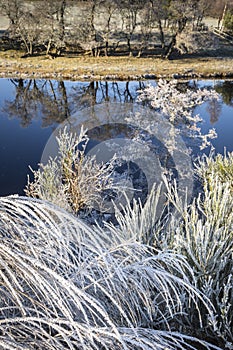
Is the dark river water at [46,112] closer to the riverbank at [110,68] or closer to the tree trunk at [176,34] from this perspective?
the riverbank at [110,68]

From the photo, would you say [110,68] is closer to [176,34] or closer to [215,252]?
[176,34]

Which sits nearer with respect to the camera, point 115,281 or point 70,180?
point 115,281

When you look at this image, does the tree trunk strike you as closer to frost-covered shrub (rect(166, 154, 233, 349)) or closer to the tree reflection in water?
the tree reflection in water

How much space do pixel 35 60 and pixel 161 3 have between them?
7094 mm

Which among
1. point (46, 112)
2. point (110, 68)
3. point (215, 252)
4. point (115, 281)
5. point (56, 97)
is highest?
point (110, 68)

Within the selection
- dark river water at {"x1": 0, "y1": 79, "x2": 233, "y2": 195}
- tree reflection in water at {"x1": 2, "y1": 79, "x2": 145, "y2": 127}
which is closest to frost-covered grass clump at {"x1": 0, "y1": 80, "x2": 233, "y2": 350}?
dark river water at {"x1": 0, "y1": 79, "x2": 233, "y2": 195}

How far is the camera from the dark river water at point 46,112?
10023 mm

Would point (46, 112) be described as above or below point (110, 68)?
below

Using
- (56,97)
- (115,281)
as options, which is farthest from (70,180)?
(56,97)

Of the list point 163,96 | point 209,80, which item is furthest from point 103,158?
point 209,80

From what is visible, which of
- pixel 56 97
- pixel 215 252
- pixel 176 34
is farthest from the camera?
pixel 176 34

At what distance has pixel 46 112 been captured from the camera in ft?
44.3

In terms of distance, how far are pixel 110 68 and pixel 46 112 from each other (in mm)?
6204

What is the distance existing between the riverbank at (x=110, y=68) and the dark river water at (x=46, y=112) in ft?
2.73
